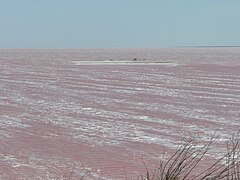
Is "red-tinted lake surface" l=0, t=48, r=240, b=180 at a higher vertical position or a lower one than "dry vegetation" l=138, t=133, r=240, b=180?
lower

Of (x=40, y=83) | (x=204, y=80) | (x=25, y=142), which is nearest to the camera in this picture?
(x=25, y=142)

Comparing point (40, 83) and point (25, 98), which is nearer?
point (25, 98)

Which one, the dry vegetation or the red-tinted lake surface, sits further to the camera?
the red-tinted lake surface

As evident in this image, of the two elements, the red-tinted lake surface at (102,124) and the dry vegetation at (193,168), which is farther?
the red-tinted lake surface at (102,124)

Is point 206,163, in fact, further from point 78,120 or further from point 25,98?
point 25,98

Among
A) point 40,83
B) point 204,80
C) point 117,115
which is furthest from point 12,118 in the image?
point 204,80

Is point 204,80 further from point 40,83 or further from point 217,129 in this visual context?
point 217,129

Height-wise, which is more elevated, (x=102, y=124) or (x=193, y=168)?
(x=193, y=168)

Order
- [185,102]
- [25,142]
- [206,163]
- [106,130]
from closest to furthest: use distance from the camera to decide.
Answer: [206,163] → [25,142] → [106,130] → [185,102]

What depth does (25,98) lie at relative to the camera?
61.2 feet

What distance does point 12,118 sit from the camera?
46.0ft

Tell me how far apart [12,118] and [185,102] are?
599 centimetres

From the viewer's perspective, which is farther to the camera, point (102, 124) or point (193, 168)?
point (102, 124)

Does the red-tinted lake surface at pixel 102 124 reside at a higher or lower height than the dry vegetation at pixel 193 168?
lower
